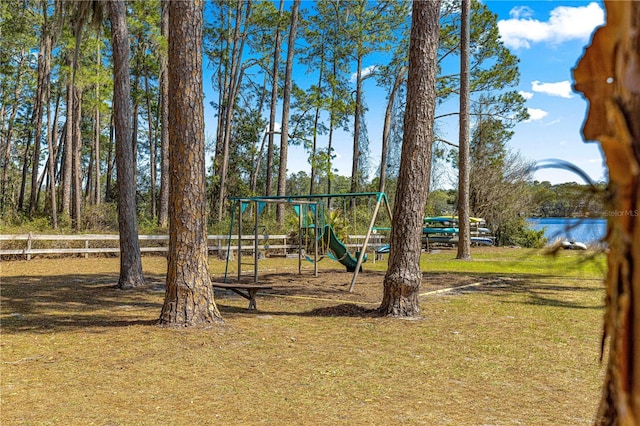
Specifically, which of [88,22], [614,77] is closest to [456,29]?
[88,22]

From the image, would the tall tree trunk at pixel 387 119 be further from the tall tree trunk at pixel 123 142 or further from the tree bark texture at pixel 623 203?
the tree bark texture at pixel 623 203

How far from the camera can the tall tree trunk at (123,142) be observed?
9.70m

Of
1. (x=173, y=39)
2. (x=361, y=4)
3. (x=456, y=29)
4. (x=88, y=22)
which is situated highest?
(x=361, y=4)

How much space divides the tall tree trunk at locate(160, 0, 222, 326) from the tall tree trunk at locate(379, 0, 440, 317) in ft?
8.81

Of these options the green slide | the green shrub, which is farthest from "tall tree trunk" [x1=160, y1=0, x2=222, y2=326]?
the green shrub

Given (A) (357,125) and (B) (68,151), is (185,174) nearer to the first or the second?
(B) (68,151)

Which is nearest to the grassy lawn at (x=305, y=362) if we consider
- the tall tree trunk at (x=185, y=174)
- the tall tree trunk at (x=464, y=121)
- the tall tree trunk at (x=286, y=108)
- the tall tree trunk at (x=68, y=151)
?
the tall tree trunk at (x=185, y=174)

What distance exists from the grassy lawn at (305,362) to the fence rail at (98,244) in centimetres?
781

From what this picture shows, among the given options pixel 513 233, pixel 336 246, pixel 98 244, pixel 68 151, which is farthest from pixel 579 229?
pixel 513 233

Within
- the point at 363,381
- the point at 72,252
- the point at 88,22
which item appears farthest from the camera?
the point at 72,252

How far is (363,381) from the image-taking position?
14.3 ft

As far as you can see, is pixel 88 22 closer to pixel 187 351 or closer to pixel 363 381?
pixel 187 351

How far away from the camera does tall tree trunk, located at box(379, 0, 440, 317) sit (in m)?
7.06

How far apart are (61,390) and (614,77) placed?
4.40 m
